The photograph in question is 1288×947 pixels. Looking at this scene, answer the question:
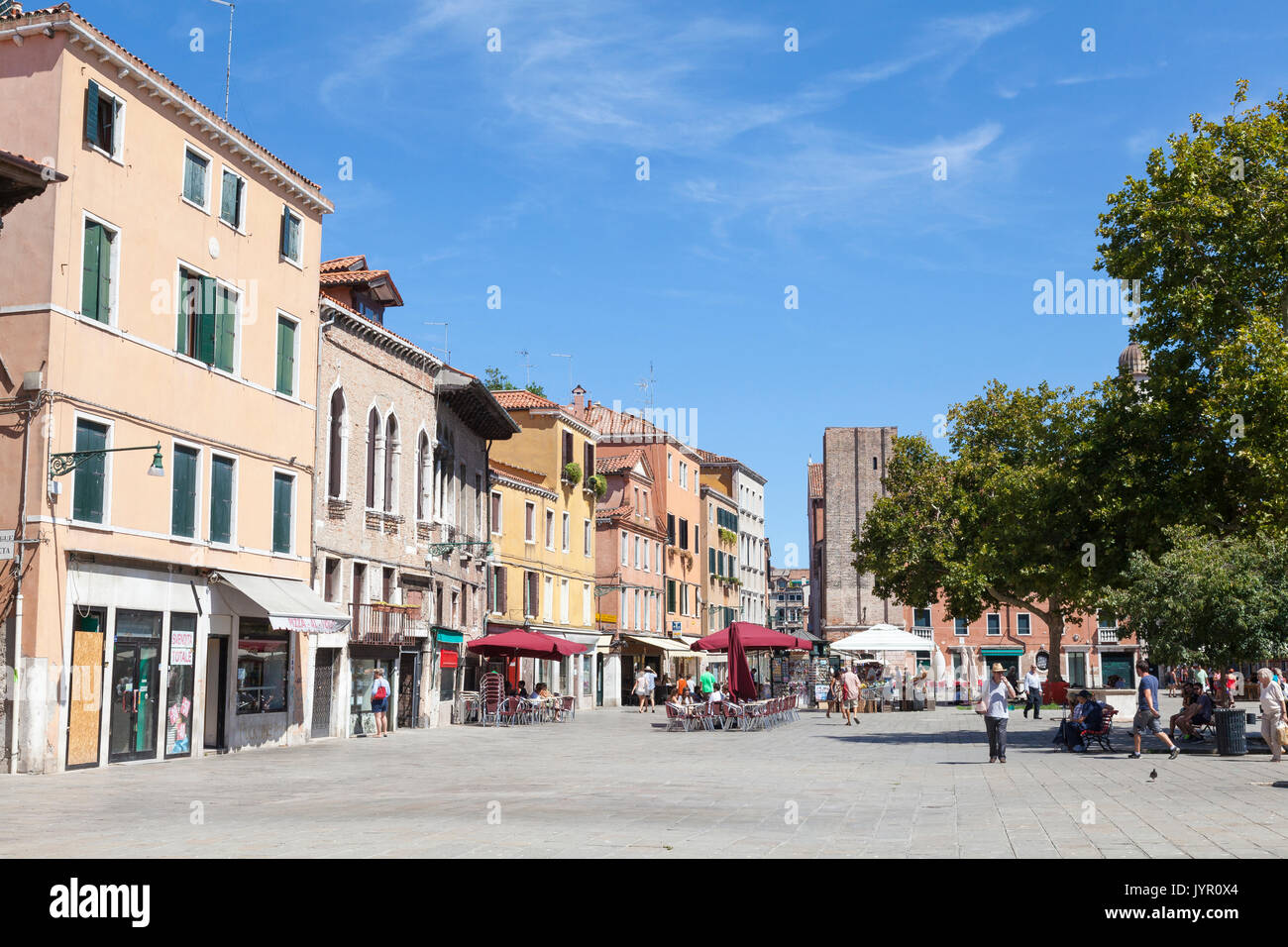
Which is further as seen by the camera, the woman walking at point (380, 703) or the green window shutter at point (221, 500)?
the woman walking at point (380, 703)

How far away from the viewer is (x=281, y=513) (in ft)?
91.4

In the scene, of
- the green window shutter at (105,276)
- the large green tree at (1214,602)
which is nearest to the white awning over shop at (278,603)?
the green window shutter at (105,276)

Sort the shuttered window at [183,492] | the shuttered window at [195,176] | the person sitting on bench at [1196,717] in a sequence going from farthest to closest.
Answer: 1. the person sitting on bench at [1196,717]
2. the shuttered window at [195,176]
3. the shuttered window at [183,492]

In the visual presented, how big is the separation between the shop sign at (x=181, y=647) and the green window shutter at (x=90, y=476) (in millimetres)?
3020

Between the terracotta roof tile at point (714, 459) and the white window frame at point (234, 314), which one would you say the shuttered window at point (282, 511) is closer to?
the white window frame at point (234, 314)

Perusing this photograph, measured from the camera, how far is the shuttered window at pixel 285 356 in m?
27.8

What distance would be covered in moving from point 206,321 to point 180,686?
22.2ft

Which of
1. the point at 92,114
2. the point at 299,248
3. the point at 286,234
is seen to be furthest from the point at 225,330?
the point at 92,114

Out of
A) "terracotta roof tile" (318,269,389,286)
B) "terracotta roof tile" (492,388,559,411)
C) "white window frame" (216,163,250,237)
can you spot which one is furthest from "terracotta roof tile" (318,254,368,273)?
"terracotta roof tile" (492,388,559,411)

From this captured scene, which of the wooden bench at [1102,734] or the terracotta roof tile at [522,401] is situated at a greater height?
the terracotta roof tile at [522,401]

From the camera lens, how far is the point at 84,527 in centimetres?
2102

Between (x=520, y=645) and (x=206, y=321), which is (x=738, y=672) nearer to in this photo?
(x=520, y=645)

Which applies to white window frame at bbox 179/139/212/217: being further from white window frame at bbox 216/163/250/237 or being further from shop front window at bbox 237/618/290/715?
shop front window at bbox 237/618/290/715

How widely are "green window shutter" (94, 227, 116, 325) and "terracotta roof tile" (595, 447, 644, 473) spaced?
4182 centimetres
